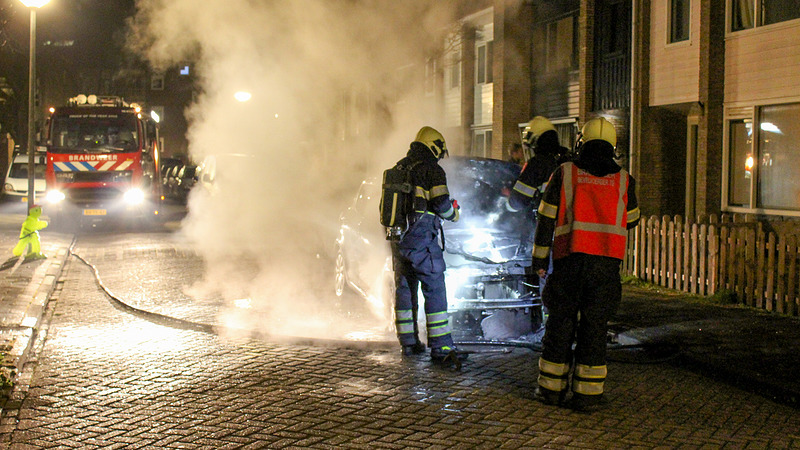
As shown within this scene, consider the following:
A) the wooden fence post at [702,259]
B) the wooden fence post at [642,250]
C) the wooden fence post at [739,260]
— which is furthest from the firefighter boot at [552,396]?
the wooden fence post at [642,250]

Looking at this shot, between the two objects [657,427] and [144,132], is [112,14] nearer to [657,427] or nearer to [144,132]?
[144,132]

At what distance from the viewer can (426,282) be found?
6359 mm

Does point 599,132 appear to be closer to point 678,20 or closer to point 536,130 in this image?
point 536,130

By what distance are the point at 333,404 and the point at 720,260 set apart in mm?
6159

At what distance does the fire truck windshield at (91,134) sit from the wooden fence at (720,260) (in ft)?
40.3

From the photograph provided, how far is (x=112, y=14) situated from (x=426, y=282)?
12163mm

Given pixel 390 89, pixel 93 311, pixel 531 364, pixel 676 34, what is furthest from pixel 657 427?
pixel 390 89

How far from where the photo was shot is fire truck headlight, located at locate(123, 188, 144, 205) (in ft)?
61.3

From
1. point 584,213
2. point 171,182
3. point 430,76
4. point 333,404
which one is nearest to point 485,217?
point 584,213

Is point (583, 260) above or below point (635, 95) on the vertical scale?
below

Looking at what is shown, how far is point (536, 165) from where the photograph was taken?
6727mm

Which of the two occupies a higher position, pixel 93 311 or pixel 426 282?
pixel 426 282

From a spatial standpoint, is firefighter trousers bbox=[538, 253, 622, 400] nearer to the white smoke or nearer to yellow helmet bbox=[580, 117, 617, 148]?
yellow helmet bbox=[580, 117, 617, 148]

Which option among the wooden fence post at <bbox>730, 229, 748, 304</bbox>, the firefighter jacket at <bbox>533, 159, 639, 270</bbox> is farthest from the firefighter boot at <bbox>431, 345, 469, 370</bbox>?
the wooden fence post at <bbox>730, 229, 748, 304</bbox>
